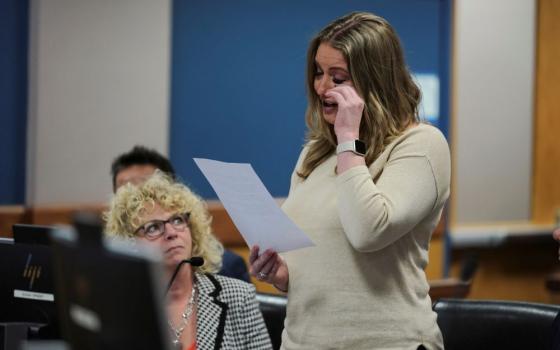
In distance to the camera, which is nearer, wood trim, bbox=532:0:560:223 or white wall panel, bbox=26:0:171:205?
white wall panel, bbox=26:0:171:205

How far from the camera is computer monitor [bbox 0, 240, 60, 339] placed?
7.15ft

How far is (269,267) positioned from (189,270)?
72 cm

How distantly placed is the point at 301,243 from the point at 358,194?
0.56 ft

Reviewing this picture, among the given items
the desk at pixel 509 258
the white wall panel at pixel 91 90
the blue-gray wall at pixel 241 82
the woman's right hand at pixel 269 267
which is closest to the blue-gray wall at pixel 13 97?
the white wall panel at pixel 91 90

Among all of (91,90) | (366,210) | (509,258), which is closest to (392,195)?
(366,210)

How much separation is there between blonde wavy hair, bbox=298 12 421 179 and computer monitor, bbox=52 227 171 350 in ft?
3.17

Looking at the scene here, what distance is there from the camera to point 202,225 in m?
2.90

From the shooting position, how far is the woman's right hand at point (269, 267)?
6.70 feet

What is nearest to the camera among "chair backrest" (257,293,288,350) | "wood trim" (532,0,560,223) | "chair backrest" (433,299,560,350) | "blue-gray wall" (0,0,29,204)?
"chair backrest" (433,299,560,350)

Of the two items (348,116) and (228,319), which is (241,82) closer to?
(228,319)

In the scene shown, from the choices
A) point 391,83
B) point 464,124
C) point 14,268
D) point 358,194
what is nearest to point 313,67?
point 391,83

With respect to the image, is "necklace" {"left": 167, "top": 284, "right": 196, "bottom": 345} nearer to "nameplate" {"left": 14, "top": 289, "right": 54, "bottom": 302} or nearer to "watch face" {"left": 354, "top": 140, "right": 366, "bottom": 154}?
"nameplate" {"left": 14, "top": 289, "right": 54, "bottom": 302}

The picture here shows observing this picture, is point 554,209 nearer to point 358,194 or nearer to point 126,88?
point 126,88

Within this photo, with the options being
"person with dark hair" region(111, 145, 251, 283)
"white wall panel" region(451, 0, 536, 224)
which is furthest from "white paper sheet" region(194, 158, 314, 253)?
"white wall panel" region(451, 0, 536, 224)
